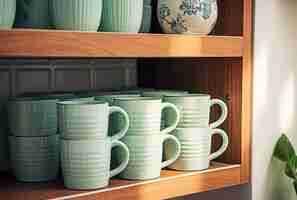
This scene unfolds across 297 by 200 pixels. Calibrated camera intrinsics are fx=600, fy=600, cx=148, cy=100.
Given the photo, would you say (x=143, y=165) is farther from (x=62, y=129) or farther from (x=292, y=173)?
(x=292, y=173)

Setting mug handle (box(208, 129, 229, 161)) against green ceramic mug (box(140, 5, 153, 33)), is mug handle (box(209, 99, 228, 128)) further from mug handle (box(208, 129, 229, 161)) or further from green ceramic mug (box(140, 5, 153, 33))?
green ceramic mug (box(140, 5, 153, 33))

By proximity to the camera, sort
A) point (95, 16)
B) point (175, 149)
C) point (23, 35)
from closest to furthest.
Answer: point (23, 35) → point (95, 16) → point (175, 149)

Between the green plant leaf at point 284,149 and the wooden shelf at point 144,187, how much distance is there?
0.35 feet

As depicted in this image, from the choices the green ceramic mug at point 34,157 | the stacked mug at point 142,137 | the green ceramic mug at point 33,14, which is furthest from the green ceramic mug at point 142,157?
the green ceramic mug at point 33,14

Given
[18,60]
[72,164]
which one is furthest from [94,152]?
[18,60]

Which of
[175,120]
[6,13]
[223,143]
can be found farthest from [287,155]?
[6,13]

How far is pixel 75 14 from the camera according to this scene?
84 centimetres

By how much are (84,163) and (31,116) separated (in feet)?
0.41

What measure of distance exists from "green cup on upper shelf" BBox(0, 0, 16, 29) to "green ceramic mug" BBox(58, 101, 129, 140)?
0.15 m

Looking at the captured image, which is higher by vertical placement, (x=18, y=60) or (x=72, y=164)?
(x=18, y=60)

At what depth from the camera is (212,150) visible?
111cm

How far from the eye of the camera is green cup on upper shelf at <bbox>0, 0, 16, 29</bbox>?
77cm

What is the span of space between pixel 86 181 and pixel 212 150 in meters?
0.32

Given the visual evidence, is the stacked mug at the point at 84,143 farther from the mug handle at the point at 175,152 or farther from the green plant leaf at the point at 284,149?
the green plant leaf at the point at 284,149
